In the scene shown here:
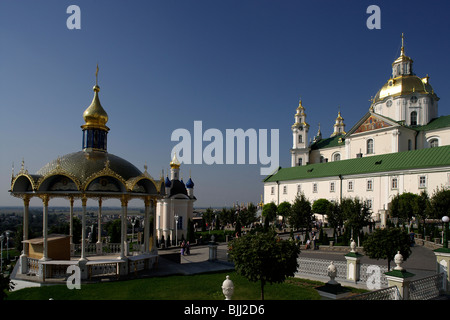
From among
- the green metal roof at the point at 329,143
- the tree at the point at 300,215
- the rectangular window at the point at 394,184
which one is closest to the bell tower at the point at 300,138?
the green metal roof at the point at 329,143

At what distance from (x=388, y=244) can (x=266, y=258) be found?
6685 millimetres

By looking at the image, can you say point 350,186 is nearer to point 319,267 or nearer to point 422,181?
point 422,181

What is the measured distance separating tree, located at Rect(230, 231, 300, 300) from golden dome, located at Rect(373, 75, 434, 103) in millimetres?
56861

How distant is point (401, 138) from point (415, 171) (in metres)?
15.8

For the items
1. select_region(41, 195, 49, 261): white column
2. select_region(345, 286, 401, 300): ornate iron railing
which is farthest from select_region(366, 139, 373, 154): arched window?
select_region(41, 195, 49, 261): white column

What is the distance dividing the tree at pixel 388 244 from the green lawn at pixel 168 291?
2.76m

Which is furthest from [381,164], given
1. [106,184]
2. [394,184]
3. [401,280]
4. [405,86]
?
[106,184]

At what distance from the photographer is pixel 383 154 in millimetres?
42125

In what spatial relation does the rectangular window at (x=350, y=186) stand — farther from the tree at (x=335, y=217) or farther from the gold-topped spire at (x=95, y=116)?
the gold-topped spire at (x=95, y=116)

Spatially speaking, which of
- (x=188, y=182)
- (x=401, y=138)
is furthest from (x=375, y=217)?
(x=188, y=182)

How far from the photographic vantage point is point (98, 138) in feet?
53.6

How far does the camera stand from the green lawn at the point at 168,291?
10859mm

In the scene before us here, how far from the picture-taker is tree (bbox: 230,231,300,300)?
916cm
